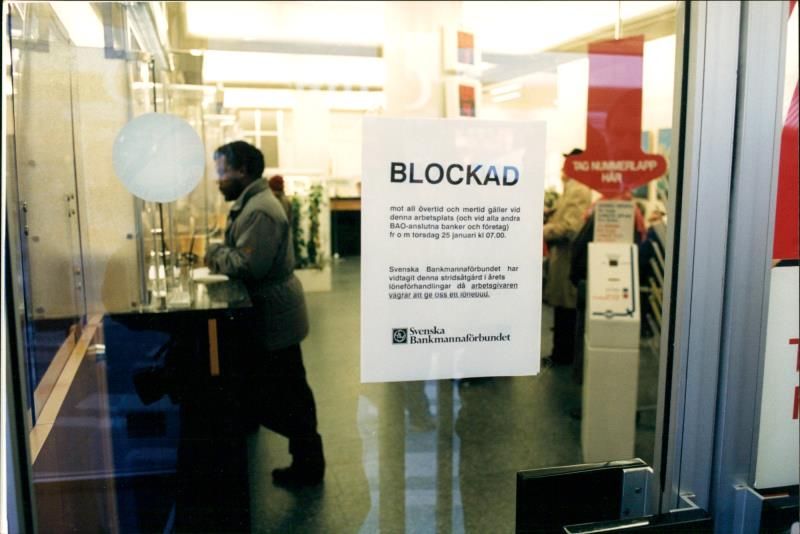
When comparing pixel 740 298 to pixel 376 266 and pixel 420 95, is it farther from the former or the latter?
pixel 420 95

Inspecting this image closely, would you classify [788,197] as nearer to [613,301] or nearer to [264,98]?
[613,301]

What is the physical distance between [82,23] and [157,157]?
1051mm

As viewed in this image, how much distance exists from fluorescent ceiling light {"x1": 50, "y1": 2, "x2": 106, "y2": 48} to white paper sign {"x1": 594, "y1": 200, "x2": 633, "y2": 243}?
2700 mm

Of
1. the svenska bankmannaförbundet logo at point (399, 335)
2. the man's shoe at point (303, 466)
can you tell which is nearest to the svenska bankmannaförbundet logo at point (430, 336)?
the svenska bankmannaförbundet logo at point (399, 335)

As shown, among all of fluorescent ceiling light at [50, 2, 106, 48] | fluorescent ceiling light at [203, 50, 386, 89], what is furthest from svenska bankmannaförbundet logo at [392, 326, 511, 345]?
fluorescent ceiling light at [203, 50, 386, 89]

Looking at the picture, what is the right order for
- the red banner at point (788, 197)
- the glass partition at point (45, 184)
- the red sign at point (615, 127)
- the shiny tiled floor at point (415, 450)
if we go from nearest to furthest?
the red banner at point (788, 197) → the glass partition at point (45, 184) → the shiny tiled floor at point (415, 450) → the red sign at point (615, 127)

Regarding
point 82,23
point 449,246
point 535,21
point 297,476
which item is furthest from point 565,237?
point 449,246

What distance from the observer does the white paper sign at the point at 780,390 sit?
1021 millimetres

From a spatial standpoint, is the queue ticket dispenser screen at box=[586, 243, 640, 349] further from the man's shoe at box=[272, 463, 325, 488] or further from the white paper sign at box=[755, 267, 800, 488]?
the white paper sign at box=[755, 267, 800, 488]

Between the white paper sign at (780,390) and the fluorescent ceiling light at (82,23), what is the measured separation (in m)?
1.95

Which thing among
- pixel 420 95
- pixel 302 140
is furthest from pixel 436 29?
pixel 302 140

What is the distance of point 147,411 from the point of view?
2.54 m

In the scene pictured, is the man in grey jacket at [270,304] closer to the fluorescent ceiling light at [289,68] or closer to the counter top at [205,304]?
the counter top at [205,304]

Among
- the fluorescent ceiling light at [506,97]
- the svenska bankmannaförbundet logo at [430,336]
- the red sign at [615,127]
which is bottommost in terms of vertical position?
the svenska bankmannaförbundet logo at [430,336]
